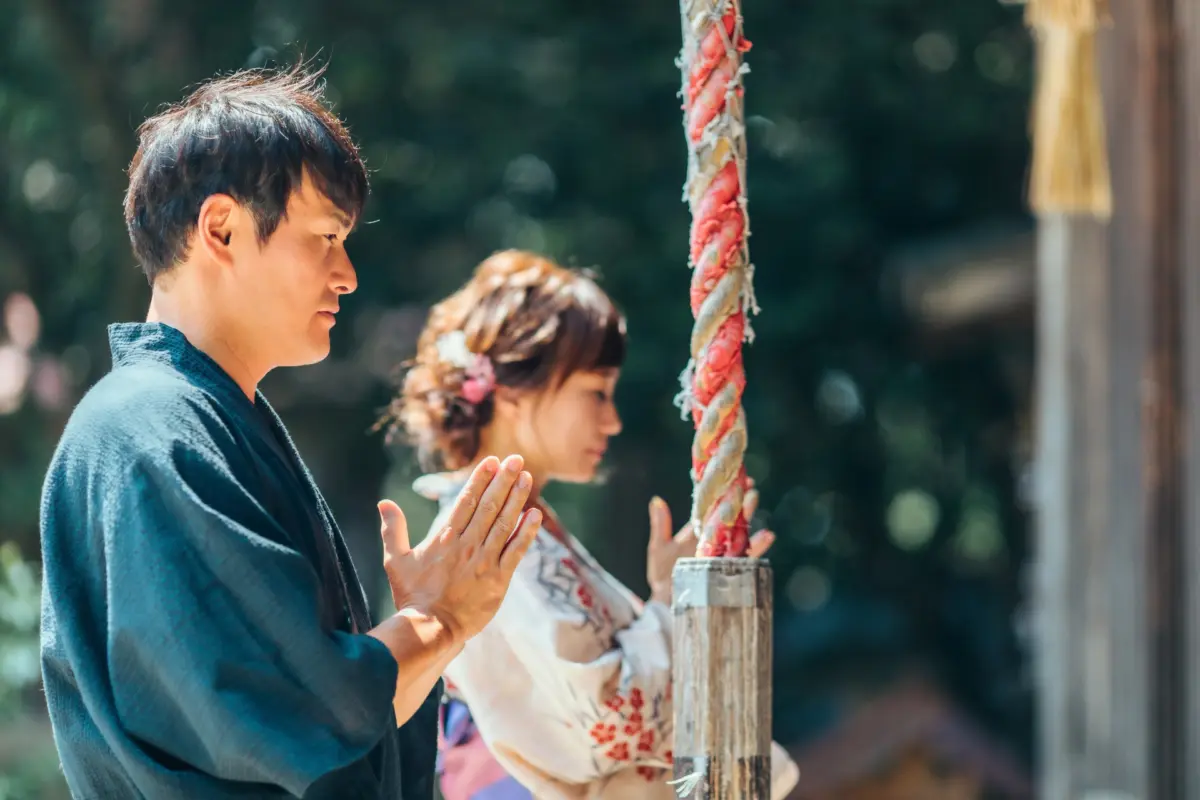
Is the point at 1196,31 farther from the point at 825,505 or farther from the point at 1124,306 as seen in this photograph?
the point at 825,505

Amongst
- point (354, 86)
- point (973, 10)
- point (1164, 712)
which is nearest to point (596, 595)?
point (1164, 712)

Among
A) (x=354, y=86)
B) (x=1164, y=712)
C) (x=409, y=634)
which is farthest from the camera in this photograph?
(x=354, y=86)

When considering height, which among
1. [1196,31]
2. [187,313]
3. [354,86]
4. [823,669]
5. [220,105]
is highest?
[354,86]

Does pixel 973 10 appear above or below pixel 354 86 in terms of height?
above

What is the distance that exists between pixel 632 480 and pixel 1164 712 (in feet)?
11.8

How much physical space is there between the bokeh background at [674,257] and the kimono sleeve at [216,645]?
4914 millimetres

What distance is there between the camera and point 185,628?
4.36 ft

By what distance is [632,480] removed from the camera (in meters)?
7.04

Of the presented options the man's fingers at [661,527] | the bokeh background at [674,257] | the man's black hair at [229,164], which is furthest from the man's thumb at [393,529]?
the bokeh background at [674,257]

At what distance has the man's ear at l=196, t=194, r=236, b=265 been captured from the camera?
59.2 inches

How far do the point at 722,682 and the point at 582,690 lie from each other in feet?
1.68

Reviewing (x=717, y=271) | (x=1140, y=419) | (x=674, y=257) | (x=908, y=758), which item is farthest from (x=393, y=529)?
(x=908, y=758)

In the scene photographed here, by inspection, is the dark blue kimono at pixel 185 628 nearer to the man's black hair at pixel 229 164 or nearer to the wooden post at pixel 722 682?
the man's black hair at pixel 229 164

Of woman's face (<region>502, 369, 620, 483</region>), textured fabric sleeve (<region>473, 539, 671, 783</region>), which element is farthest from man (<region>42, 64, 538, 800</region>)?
woman's face (<region>502, 369, 620, 483</region>)
